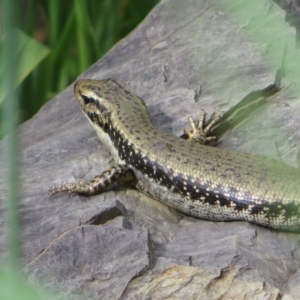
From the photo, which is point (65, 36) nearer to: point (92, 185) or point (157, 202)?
point (92, 185)

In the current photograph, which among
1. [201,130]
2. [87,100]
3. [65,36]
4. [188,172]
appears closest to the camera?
[188,172]

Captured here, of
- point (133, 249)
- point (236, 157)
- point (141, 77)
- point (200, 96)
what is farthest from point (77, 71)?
point (133, 249)

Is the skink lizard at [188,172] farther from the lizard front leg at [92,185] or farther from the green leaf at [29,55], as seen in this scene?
the green leaf at [29,55]

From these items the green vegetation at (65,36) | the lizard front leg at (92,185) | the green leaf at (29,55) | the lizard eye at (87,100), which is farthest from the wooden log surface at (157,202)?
the green vegetation at (65,36)

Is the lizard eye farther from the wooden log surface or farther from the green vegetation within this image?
the green vegetation

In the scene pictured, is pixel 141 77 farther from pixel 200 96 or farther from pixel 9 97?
pixel 9 97

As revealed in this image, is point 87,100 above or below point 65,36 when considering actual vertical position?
below

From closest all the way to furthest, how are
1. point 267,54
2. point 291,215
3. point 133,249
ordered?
point 133,249 → point 291,215 → point 267,54

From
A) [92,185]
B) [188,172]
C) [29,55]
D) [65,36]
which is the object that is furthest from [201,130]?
[65,36]
